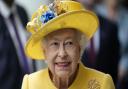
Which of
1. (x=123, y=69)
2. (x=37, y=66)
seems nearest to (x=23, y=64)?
(x=37, y=66)

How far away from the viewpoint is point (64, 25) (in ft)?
8.36

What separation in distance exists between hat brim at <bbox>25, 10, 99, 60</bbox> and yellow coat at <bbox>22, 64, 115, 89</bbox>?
0.14 meters

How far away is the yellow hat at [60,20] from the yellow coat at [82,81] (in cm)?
18

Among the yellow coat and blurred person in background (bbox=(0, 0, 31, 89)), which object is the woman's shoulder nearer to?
the yellow coat

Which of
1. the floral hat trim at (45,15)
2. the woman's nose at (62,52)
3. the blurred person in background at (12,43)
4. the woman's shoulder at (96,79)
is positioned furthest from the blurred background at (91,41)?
the woman's nose at (62,52)

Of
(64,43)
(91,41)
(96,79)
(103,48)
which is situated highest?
(64,43)

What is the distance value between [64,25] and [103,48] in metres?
2.39

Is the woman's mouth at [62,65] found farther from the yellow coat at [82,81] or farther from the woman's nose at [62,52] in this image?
the yellow coat at [82,81]

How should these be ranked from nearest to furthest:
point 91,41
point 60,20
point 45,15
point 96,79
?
point 60,20 → point 45,15 → point 96,79 → point 91,41

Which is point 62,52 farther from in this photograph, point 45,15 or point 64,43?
point 45,15

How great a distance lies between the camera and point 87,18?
8.65 feet

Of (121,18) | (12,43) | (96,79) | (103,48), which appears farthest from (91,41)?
(96,79)

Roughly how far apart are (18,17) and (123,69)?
4.06 feet

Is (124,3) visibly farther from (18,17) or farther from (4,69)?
(4,69)
